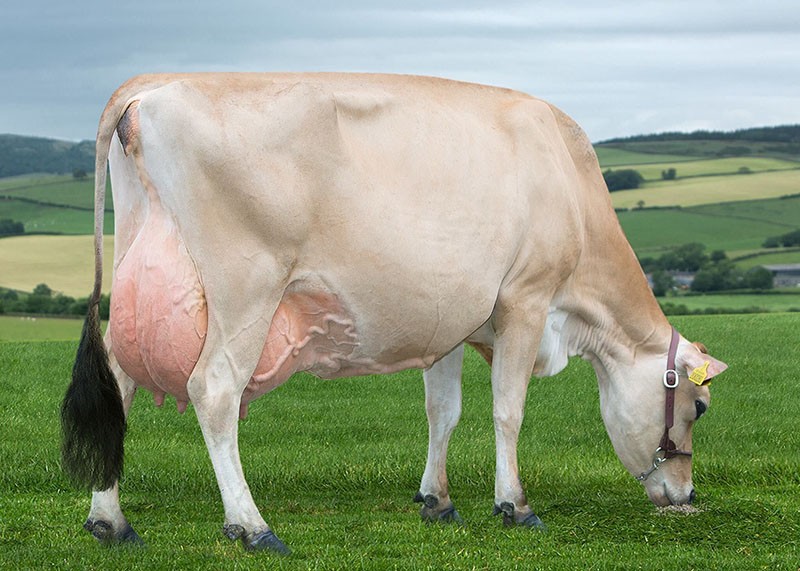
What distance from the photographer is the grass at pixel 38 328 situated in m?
29.0

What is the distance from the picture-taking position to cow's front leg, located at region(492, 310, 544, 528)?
8.66 metres

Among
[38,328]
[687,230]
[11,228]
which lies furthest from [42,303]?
[687,230]

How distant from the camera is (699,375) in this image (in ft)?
30.2

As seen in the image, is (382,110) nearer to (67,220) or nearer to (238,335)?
(238,335)

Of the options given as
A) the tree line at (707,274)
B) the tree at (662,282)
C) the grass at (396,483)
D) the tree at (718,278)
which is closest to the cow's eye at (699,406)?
the grass at (396,483)

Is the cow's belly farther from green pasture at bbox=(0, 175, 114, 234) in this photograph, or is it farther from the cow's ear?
green pasture at bbox=(0, 175, 114, 234)

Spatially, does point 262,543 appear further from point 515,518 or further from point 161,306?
point 515,518

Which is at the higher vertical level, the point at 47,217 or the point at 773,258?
the point at 773,258

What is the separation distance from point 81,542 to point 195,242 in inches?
95.3

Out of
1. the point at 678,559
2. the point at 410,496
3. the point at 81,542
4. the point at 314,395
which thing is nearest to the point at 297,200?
the point at 81,542

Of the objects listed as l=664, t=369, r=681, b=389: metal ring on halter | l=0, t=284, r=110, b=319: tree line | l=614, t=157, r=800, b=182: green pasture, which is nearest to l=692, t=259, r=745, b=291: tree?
l=614, t=157, r=800, b=182: green pasture

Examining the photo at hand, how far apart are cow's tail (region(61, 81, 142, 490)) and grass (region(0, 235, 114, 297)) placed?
29947 millimetres

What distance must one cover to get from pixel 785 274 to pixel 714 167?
24.1m

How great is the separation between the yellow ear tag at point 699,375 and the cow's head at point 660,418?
18 cm
